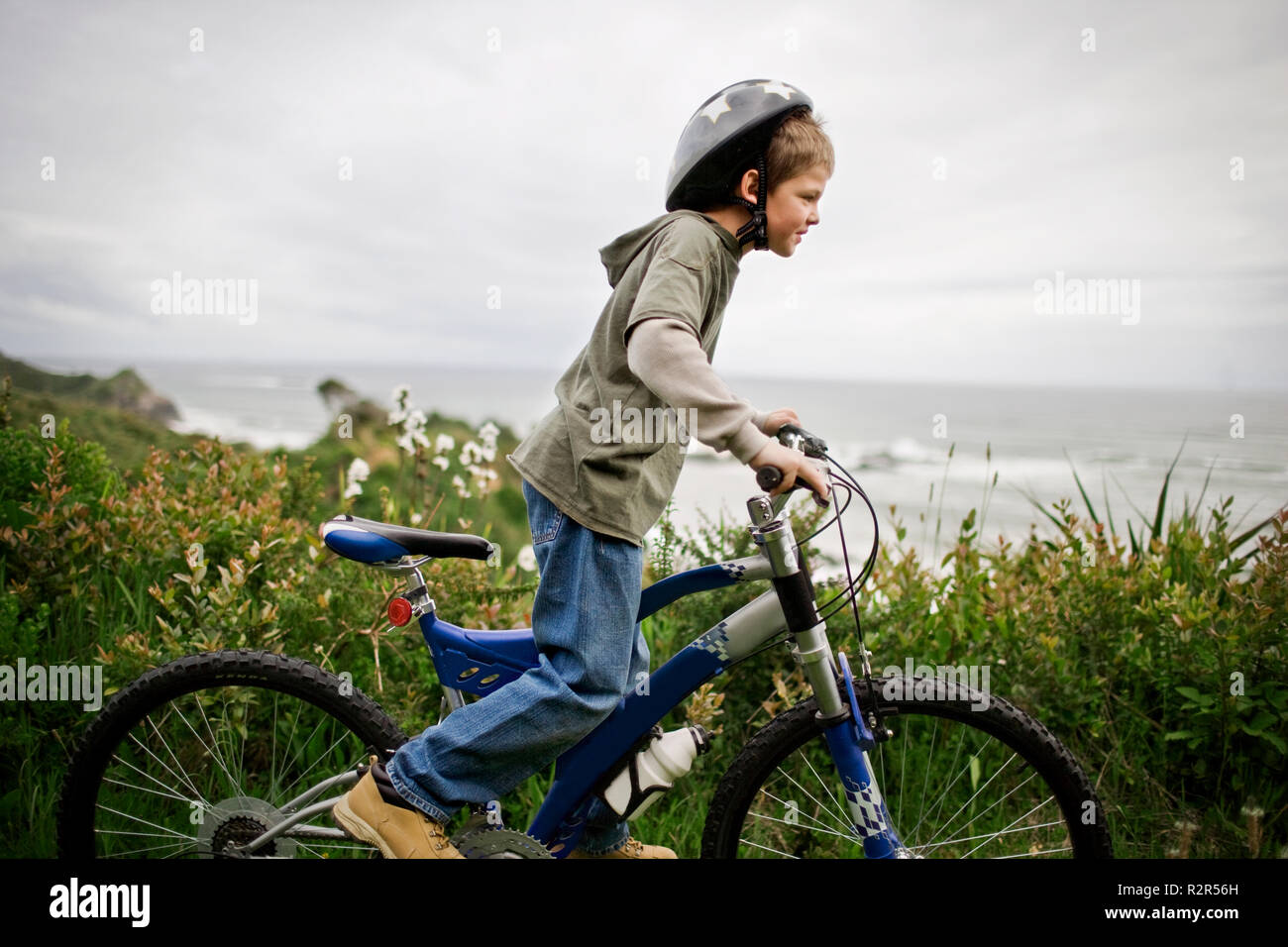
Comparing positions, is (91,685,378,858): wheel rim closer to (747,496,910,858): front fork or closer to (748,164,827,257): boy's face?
(747,496,910,858): front fork

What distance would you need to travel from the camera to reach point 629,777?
2.14m

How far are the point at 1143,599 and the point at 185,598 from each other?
3.22 m

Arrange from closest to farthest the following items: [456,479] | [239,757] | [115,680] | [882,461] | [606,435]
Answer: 1. [606,435]
2. [239,757]
3. [115,680]
4. [456,479]
5. [882,461]

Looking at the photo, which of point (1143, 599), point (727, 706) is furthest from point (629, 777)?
point (1143, 599)

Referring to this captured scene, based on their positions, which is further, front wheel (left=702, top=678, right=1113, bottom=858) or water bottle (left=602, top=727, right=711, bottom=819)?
water bottle (left=602, top=727, right=711, bottom=819)

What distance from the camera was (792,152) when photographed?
1.99m

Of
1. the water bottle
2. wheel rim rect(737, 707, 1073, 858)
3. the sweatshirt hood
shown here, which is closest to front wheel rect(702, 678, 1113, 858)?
wheel rim rect(737, 707, 1073, 858)

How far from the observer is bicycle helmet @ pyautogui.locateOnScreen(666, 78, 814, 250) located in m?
1.98

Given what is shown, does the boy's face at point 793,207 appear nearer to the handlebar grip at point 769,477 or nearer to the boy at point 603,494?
the boy at point 603,494

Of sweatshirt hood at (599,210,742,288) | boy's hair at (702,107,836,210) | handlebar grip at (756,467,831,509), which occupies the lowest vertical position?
handlebar grip at (756,467,831,509)

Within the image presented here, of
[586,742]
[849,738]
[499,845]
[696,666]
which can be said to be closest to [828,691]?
[849,738]

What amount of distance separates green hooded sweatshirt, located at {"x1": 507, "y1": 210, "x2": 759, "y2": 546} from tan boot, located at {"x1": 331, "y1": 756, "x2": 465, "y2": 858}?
2.55ft
